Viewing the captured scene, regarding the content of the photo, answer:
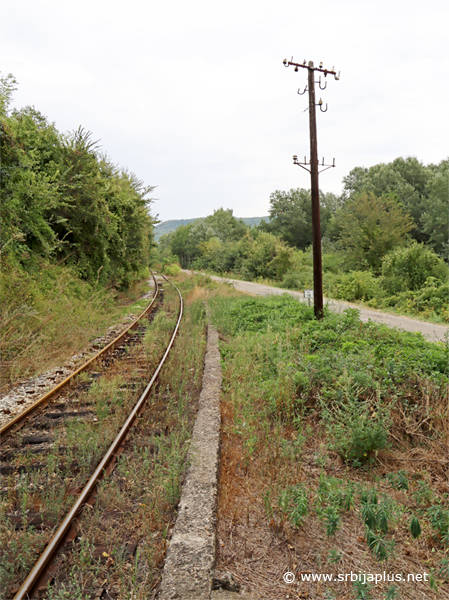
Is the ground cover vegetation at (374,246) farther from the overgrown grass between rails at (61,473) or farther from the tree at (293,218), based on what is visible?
the overgrown grass between rails at (61,473)

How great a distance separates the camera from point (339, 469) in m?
4.40

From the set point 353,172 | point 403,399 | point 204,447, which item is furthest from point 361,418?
point 353,172

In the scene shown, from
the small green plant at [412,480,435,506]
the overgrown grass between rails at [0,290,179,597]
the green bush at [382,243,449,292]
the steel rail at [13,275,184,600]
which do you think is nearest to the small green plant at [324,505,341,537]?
the small green plant at [412,480,435,506]

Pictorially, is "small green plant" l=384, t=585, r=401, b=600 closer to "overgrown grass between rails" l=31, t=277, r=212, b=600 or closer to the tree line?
"overgrown grass between rails" l=31, t=277, r=212, b=600

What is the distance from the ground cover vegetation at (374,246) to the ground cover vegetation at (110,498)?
12348mm

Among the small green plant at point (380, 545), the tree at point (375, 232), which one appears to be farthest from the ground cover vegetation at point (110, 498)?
the tree at point (375, 232)

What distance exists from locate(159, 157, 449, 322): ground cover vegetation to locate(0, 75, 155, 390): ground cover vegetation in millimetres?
12592

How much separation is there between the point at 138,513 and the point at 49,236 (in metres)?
11.7

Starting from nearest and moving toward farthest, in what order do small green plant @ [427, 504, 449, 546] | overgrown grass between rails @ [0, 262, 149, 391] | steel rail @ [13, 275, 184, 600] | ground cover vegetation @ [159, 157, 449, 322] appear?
1. steel rail @ [13, 275, 184, 600]
2. small green plant @ [427, 504, 449, 546]
3. overgrown grass between rails @ [0, 262, 149, 391]
4. ground cover vegetation @ [159, 157, 449, 322]

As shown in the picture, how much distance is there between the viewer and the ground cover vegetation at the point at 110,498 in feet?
9.43

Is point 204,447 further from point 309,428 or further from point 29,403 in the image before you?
point 29,403

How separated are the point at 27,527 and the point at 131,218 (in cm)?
1963

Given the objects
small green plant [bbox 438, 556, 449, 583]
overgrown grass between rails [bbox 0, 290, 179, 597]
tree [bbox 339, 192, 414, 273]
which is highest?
tree [bbox 339, 192, 414, 273]

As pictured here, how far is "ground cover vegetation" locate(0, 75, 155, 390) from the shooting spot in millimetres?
8961
